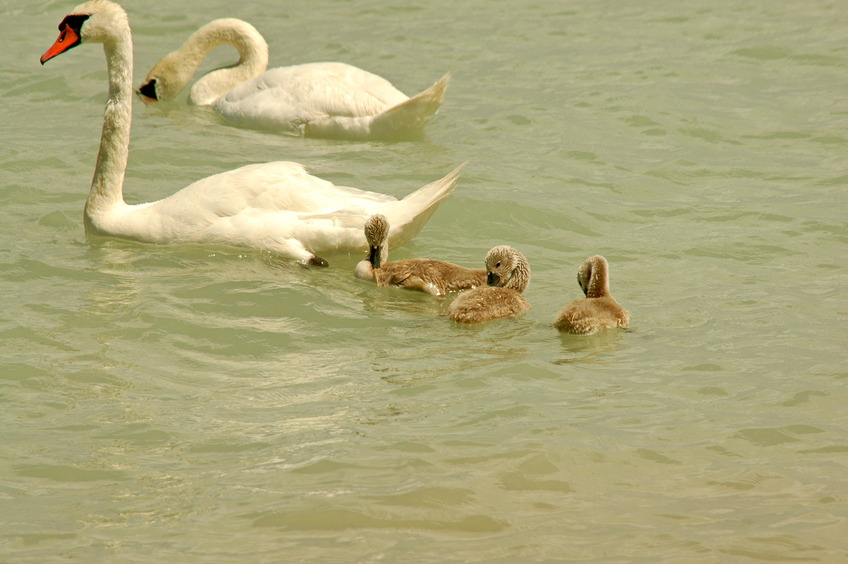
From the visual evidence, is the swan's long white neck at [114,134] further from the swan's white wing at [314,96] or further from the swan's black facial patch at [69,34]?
the swan's white wing at [314,96]

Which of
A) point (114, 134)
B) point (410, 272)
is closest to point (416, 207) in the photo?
point (410, 272)

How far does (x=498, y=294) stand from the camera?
7.80m

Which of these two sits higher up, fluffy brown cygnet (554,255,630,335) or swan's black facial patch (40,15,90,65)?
swan's black facial patch (40,15,90,65)

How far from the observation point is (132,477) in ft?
18.8

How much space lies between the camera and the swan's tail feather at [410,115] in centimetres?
1171

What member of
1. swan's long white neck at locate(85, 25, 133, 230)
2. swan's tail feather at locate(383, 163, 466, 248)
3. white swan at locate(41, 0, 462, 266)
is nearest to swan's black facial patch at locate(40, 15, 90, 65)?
swan's long white neck at locate(85, 25, 133, 230)

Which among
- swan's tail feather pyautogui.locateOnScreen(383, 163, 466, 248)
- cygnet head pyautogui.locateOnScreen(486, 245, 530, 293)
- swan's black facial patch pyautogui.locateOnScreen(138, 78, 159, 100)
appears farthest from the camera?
swan's black facial patch pyautogui.locateOnScreen(138, 78, 159, 100)

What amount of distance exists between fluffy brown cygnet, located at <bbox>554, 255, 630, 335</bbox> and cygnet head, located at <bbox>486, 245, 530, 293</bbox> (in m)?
0.56

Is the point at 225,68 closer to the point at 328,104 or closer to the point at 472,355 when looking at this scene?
the point at 328,104

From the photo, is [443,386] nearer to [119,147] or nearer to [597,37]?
[119,147]

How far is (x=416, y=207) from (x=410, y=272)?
2.39 ft

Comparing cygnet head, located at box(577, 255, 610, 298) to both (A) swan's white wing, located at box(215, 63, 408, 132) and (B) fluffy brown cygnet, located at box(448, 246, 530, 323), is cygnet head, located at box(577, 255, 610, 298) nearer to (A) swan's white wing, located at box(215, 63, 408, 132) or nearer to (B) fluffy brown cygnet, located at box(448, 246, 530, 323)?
(B) fluffy brown cygnet, located at box(448, 246, 530, 323)

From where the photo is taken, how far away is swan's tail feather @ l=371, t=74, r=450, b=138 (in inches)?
461

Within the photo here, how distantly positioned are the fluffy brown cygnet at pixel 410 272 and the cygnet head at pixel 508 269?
0.33 meters
